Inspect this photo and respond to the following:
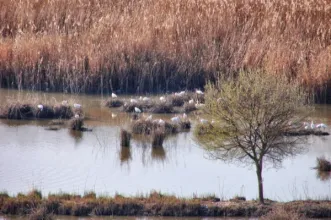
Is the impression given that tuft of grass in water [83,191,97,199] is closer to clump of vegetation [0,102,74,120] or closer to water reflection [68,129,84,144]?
water reflection [68,129,84,144]

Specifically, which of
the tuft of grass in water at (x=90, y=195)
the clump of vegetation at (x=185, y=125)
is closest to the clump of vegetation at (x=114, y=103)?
the clump of vegetation at (x=185, y=125)

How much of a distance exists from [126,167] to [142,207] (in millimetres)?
3075

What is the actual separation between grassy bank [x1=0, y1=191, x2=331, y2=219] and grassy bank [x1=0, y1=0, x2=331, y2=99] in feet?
26.3

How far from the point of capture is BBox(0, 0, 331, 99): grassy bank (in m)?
20.6

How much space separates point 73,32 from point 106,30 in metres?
1.15

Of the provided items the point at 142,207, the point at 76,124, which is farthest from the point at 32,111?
the point at 142,207

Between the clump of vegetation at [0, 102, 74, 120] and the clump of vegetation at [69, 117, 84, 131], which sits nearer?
the clump of vegetation at [69, 117, 84, 131]

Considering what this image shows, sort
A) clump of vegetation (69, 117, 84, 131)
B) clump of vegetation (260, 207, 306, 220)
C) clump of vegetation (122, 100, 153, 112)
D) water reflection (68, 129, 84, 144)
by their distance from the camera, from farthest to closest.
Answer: clump of vegetation (122, 100, 153, 112), clump of vegetation (69, 117, 84, 131), water reflection (68, 129, 84, 144), clump of vegetation (260, 207, 306, 220)

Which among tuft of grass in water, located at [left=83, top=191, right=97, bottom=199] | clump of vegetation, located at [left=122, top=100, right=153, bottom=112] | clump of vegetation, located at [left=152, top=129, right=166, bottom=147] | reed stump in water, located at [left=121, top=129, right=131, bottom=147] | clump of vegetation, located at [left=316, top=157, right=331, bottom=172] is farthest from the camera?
clump of vegetation, located at [left=122, top=100, right=153, bottom=112]

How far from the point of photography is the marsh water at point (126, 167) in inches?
513

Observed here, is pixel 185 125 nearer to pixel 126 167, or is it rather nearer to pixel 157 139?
pixel 157 139

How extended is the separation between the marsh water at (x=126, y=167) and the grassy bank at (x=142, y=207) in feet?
2.70

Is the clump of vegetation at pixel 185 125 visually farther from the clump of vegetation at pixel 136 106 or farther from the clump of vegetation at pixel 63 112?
the clump of vegetation at pixel 63 112

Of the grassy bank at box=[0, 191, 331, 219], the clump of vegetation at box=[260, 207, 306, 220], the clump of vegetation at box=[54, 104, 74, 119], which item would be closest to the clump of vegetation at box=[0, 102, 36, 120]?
the clump of vegetation at box=[54, 104, 74, 119]
